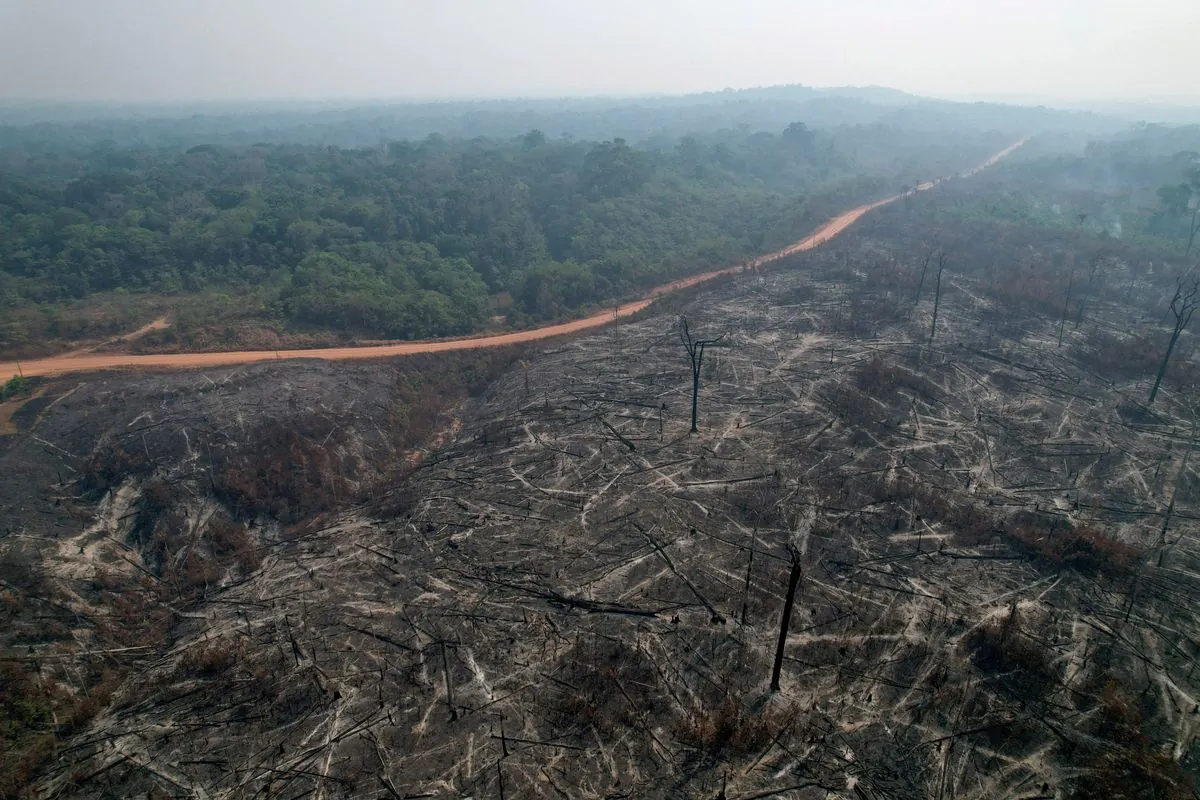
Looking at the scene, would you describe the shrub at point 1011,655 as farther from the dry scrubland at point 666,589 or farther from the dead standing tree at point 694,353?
the dead standing tree at point 694,353

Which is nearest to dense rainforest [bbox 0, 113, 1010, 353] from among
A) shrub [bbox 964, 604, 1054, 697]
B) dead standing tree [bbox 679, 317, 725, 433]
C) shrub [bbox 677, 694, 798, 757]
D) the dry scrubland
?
dead standing tree [bbox 679, 317, 725, 433]

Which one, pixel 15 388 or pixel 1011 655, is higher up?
pixel 15 388

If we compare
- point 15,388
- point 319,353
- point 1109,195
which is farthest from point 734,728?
point 1109,195

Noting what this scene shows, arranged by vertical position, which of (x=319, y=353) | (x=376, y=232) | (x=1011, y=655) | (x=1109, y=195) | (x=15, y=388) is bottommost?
(x=1011, y=655)

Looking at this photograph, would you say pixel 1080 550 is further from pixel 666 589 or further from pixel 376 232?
pixel 376 232

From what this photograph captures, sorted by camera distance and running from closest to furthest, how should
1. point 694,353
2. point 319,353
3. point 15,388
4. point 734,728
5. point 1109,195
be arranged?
point 734,728 → point 15,388 → point 694,353 → point 319,353 → point 1109,195

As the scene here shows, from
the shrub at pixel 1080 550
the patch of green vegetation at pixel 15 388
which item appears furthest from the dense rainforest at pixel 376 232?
the shrub at pixel 1080 550
